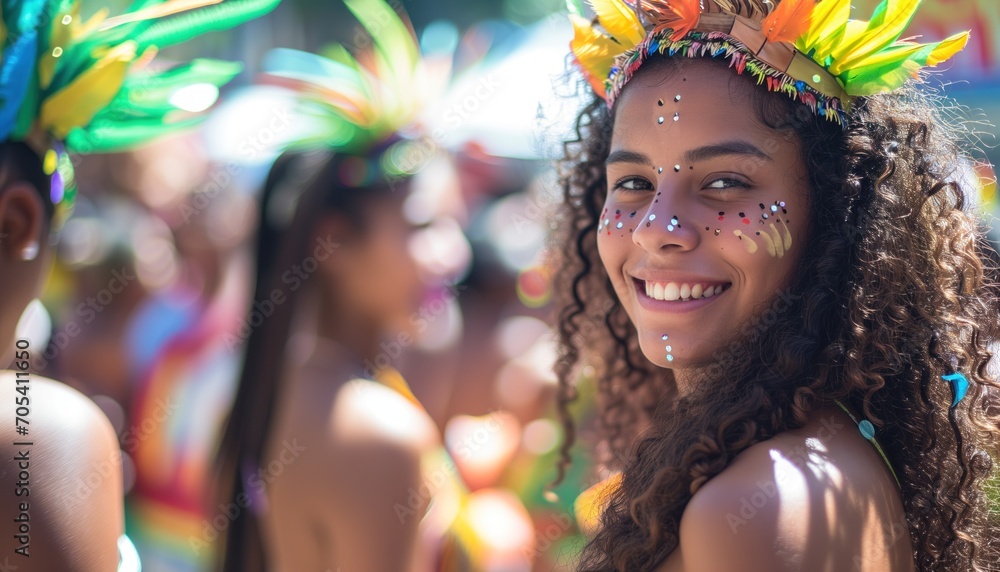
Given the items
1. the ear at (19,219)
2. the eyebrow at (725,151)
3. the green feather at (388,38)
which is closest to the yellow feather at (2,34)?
the ear at (19,219)

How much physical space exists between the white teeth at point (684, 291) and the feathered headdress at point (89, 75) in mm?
1167

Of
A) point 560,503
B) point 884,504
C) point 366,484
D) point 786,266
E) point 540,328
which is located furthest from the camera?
point 540,328

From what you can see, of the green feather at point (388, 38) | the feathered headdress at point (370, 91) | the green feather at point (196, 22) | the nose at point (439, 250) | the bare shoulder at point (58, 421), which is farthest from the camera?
the green feather at point (388, 38)

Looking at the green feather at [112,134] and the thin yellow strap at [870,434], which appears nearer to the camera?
the thin yellow strap at [870,434]

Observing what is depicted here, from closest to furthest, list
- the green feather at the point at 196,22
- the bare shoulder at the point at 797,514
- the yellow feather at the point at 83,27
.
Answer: the bare shoulder at the point at 797,514 < the yellow feather at the point at 83,27 < the green feather at the point at 196,22

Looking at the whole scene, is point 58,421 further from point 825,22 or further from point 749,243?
point 825,22

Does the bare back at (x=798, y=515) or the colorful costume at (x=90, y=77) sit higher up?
the colorful costume at (x=90, y=77)

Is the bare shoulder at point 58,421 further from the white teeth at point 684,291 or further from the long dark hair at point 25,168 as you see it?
the white teeth at point 684,291

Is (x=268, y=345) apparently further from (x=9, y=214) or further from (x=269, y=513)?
(x=9, y=214)

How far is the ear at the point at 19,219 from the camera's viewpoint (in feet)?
5.27

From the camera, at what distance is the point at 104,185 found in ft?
13.1

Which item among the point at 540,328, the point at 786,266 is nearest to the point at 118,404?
the point at 540,328

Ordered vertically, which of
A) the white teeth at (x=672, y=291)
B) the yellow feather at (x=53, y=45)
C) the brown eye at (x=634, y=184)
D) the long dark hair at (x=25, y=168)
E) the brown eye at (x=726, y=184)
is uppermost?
the yellow feather at (x=53, y=45)

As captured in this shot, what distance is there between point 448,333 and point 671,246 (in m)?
1.59
